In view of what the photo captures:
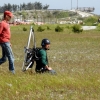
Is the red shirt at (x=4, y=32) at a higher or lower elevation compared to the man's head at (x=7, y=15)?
lower

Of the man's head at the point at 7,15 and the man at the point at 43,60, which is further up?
the man's head at the point at 7,15

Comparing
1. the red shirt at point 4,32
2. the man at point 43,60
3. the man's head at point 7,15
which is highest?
the man's head at point 7,15

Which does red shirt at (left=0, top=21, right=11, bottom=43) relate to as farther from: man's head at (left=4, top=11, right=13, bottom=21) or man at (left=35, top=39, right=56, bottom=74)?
man at (left=35, top=39, right=56, bottom=74)

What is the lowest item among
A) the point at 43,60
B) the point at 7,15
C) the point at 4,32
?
the point at 43,60

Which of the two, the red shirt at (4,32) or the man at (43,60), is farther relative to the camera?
the red shirt at (4,32)

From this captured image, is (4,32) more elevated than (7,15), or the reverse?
(7,15)

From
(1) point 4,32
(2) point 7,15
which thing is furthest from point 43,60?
(2) point 7,15

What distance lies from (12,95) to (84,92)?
58.2 inches

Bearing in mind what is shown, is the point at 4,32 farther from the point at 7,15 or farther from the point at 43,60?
the point at 43,60

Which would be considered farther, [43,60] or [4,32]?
[4,32]

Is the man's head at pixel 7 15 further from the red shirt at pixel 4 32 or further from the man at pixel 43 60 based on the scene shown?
the man at pixel 43 60

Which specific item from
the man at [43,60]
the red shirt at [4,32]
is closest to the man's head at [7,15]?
the red shirt at [4,32]

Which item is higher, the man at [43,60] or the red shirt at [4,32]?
the red shirt at [4,32]

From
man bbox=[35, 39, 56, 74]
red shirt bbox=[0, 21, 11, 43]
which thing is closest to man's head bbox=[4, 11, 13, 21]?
red shirt bbox=[0, 21, 11, 43]
